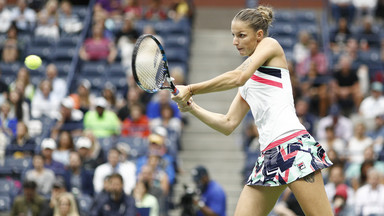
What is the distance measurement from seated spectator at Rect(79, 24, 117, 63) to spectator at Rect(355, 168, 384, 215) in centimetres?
579

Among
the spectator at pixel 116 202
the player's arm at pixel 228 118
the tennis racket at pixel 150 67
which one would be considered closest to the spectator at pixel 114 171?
the spectator at pixel 116 202

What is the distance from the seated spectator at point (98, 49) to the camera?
13.4 m

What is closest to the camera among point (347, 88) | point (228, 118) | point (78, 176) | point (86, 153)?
point (228, 118)

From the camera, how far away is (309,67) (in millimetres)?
12562

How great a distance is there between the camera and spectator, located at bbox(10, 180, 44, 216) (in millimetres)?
9477

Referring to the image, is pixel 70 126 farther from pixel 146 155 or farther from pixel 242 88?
pixel 242 88

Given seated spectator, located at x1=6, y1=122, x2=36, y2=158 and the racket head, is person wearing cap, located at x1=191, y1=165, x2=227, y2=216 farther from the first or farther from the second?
the racket head

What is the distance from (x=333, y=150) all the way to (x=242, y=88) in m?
4.99

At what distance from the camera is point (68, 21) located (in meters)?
14.6

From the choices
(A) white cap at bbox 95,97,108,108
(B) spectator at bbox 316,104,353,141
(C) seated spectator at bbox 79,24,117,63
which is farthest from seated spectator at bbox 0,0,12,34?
(B) spectator at bbox 316,104,353,141

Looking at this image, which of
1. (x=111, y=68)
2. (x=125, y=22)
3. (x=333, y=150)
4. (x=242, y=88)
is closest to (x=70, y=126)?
(x=111, y=68)

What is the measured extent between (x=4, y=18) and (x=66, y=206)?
6.92 m

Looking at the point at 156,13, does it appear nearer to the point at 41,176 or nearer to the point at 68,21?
the point at 68,21

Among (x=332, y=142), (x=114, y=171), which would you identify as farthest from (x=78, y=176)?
(x=332, y=142)
